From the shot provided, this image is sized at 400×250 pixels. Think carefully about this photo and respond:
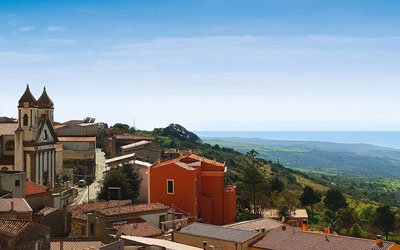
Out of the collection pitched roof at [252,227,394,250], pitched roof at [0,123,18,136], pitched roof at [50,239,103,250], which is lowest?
pitched roof at [252,227,394,250]

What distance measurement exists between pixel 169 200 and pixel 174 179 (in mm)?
1697

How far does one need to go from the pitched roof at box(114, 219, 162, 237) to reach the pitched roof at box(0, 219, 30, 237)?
10.3 m

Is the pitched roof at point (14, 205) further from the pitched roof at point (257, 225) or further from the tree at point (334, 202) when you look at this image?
the tree at point (334, 202)

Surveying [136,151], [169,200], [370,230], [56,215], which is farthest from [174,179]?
[136,151]

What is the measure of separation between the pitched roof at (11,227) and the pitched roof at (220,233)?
12365 mm

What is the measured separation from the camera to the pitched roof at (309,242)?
96.9 ft

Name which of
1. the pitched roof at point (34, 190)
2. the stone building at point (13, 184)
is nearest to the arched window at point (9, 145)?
the pitched roof at point (34, 190)

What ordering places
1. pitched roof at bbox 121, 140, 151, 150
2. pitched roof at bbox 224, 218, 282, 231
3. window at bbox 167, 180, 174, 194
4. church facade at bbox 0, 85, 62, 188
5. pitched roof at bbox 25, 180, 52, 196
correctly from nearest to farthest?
pitched roof at bbox 224, 218, 282, 231 < pitched roof at bbox 25, 180, 52, 196 < window at bbox 167, 180, 174, 194 < church facade at bbox 0, 85, 62, 188 < pitched roof at bbox 121, 140, 151, 150

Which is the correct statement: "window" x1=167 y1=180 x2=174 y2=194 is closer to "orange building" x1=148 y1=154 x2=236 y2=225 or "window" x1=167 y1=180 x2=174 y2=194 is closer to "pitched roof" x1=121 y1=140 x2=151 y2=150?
"orange building" x1=148 y1=154 x2=236 y2=225

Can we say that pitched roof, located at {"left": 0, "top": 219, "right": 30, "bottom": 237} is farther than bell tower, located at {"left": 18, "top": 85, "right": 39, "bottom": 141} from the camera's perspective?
No

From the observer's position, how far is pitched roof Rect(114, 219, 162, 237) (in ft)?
109

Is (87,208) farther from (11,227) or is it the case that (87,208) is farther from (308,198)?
(308,198)

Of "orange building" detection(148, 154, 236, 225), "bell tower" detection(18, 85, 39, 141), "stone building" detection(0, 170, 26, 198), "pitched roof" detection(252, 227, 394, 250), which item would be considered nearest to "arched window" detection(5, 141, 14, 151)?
"bell tower" detection(18, 85, 39, 141)

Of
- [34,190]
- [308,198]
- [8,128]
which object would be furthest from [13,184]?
[308,198]
